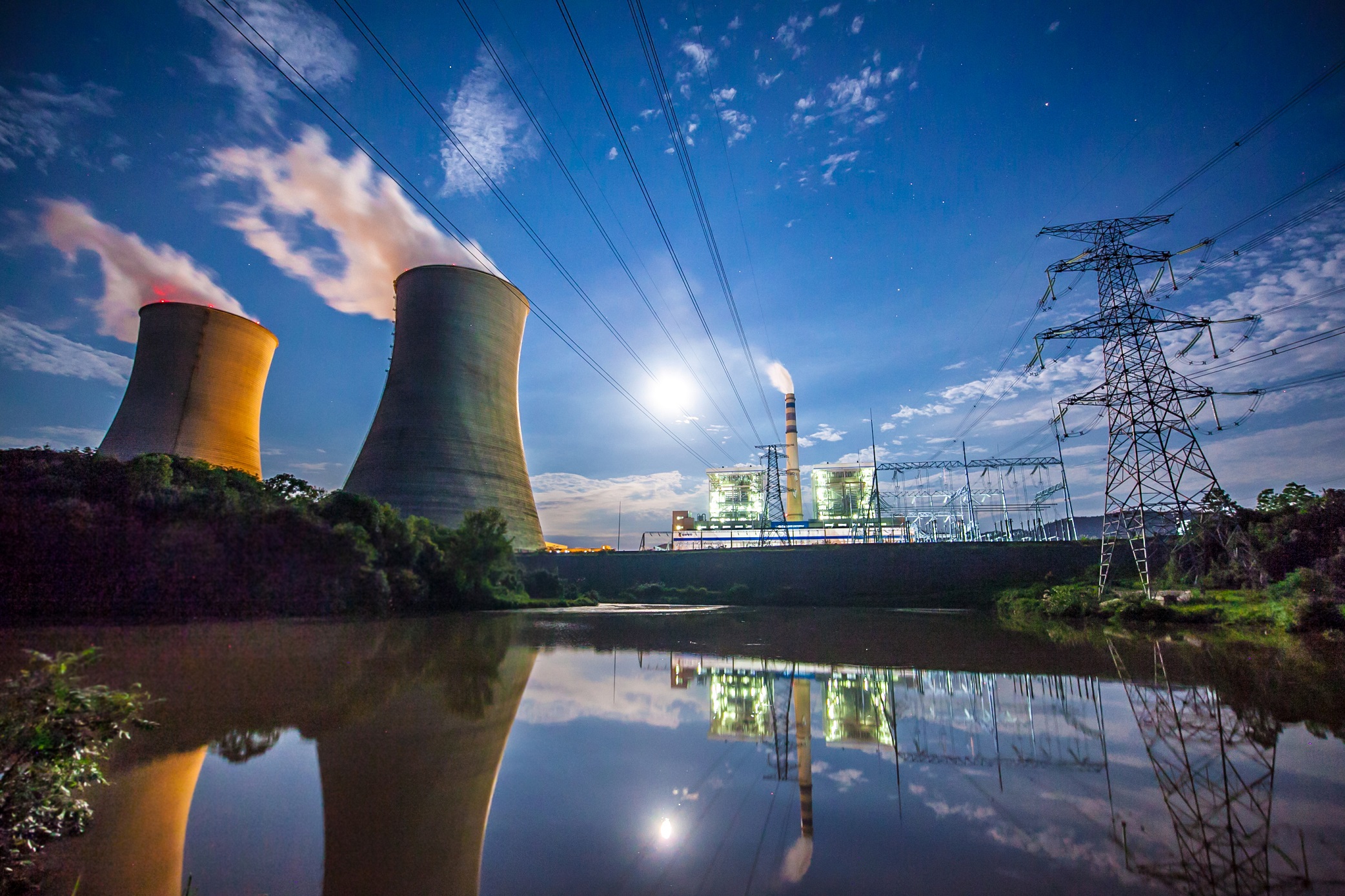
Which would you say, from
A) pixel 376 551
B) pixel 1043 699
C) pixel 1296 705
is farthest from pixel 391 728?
pixel 376 551

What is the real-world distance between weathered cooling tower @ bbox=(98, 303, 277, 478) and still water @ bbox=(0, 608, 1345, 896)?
18.4 metres

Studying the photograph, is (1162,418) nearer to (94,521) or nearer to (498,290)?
(498,290)

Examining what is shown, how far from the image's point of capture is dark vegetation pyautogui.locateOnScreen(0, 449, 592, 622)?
475 inches

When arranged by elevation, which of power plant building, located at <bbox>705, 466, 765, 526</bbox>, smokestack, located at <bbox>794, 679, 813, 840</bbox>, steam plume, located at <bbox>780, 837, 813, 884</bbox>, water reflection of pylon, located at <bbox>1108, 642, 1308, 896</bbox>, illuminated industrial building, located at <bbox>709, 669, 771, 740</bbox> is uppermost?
power plant building, located at <bbox>705, 466, 765, 526</bbox>

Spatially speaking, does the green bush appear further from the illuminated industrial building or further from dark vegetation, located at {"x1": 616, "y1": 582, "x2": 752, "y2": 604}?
the illuminated industrial building

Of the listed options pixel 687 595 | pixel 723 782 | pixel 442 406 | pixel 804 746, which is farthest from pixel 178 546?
pixel 687 595

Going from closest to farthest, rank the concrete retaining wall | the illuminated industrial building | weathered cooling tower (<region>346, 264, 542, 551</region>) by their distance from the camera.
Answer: the illuminated industrial building
weathered cooling tower (<region>346, 264, 542, 551</region>)
the concrete retaining wall

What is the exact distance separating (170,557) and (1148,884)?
17220mm

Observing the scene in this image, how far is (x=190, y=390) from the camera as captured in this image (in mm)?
21281

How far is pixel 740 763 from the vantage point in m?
3.74

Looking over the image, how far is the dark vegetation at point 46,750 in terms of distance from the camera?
2342 mm

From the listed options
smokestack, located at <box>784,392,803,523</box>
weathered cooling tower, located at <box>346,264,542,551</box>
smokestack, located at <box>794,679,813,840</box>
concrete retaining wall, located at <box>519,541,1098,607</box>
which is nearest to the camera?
smokestack, located at <box>794,679,813,840</box>

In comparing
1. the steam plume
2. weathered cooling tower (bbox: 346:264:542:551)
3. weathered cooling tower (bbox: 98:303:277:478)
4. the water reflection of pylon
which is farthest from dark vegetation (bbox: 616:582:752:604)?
the steam plume

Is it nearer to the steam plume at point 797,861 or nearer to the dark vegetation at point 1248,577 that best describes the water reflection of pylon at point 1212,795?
the steam plume at point 797,861
